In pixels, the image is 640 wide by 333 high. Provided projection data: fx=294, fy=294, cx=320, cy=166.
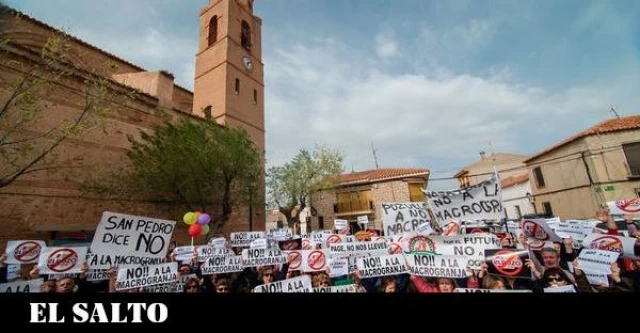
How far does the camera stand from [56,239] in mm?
11516

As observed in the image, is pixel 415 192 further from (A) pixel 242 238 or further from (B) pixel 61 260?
(B) pixel 61 260

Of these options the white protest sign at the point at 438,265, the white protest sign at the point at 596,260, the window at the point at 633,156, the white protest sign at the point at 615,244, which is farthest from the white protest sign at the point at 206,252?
the window at the point at 633,156

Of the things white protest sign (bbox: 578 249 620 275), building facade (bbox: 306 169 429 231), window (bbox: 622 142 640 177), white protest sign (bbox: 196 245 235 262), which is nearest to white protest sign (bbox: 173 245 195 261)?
white protest sign (bbox: 196 245 235 262)

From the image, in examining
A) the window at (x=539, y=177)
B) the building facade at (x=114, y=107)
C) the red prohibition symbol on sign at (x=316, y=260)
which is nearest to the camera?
the red prohibition symbol on sign at (x=316, y=260)

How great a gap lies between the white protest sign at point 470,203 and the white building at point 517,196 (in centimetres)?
2790

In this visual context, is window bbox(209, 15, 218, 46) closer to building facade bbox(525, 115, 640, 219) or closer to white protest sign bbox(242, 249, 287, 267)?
white protest sign bbox(242, 249, 287, 267)

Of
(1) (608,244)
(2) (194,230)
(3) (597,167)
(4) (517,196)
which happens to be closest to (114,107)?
(2) (194,230)

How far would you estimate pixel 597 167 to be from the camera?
1938 centimetres

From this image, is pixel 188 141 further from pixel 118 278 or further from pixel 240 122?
pixel 118 278

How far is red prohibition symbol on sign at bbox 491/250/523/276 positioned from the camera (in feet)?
16.1

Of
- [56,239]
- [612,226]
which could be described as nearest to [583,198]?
[612,226]

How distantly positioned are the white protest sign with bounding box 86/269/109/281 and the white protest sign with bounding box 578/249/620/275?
28.3ft

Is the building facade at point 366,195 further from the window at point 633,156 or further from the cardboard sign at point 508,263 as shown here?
the cardboard sign at point 508,263

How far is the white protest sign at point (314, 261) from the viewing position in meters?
6.28
